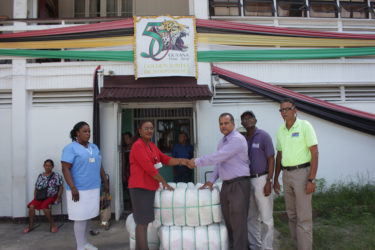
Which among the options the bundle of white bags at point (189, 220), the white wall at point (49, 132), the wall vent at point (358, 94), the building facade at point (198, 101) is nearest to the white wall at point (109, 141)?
the building facade at point (198, 101)

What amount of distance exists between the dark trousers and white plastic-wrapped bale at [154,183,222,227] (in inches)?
9.2

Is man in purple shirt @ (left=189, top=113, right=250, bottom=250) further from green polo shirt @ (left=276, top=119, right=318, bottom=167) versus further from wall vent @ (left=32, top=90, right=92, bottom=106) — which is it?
wall vent @ (left=32, top=90, right=92, bottom=106)

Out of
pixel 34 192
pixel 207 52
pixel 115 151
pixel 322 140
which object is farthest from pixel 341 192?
pixel 34 192

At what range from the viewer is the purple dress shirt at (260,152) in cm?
356

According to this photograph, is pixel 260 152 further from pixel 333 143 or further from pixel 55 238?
pixel 55 238

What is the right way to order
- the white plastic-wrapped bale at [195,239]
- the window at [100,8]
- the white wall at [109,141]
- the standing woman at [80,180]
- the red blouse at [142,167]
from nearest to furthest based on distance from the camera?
the red blouse at [142,167], the white plastic-wrapped bale at [195,239], the standing woman at [80,180], the white wall at [109,141], the window at [100,8]

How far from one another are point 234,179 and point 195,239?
0.93 meters

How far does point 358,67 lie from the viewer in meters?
6.35

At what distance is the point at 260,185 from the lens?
11.6ft

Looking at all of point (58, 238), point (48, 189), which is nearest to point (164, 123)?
point (48, 189)

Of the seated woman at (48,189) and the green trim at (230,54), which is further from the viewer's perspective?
the green trim at (230,54)

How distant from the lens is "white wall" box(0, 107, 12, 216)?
576 centimetres

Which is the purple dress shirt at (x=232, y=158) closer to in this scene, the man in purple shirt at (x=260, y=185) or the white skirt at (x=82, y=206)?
the man in purple shirt at (x=260, y=185)

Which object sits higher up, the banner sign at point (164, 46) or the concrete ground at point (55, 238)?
the banner sign at point (164, 46)
